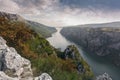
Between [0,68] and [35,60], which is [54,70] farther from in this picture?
[0,68]

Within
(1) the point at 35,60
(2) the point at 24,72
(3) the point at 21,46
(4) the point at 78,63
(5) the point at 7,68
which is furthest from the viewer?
(4) the point at 78,63

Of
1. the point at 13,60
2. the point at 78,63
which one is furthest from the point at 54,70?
the point at 78,63

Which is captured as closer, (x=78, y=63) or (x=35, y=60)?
(x=35, y=60)

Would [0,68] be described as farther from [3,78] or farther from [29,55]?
[29,55]

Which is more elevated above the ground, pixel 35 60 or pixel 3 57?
pixel 3 57

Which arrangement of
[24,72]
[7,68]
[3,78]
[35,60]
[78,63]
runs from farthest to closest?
[78,63] < [35,60] < [24,72] < [7,68] < [3,78]

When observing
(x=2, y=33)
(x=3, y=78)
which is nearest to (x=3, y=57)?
(x=3, y=78)

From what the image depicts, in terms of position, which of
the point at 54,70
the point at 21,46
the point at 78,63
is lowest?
the point at 78,63

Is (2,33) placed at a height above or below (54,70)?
above

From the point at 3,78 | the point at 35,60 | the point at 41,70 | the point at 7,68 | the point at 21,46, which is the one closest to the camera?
the point at 3,78
